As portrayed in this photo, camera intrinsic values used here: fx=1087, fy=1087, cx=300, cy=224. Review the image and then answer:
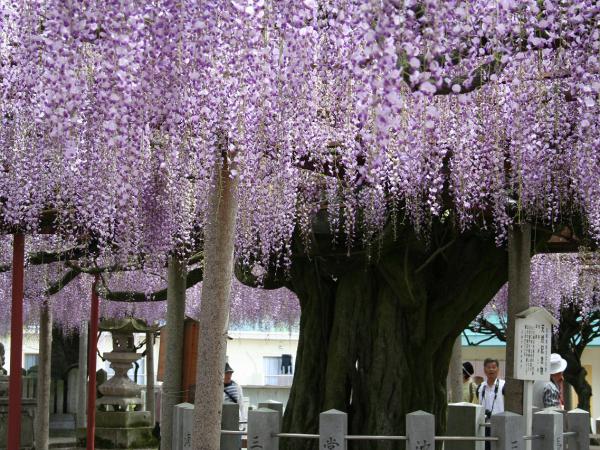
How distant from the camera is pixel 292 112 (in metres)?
5.58

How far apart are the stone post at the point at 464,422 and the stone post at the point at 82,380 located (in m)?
9.44

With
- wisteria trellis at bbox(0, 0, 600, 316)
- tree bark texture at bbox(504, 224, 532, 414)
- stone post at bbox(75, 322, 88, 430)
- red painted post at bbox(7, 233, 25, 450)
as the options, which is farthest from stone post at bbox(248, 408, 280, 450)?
stone post at bbox(75, 322, 88, 430)

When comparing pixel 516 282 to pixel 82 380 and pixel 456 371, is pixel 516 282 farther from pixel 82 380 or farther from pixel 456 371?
pixel 82 380

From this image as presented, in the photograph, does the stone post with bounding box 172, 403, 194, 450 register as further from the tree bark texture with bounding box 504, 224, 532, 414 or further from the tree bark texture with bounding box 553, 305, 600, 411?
the tree bark texture with bounding box 553, 305, 600, 411

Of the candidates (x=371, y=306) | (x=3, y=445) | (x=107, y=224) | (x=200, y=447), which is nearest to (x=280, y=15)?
(x=200, y=447)

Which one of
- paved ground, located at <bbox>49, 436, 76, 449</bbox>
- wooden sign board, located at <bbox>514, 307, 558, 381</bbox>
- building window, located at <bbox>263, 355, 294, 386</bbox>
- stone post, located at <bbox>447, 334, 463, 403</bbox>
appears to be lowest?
paved ground, located at <bbox>49, 436, 76, 449</bbox>

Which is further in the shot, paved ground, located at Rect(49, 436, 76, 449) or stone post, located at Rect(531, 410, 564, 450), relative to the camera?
paved ground, located at Rect(49, 436, 76, 449)

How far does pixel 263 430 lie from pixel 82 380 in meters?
11.0

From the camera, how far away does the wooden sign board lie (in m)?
7.46

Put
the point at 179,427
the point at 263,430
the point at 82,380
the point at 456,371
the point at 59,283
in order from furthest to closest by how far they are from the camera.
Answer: the point at 82,380
the point at 59,283
the point at 456,371
the point at 179,427
the point at 263,430

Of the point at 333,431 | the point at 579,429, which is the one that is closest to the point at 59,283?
the point at 579,429

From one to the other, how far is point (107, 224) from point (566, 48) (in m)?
4.31

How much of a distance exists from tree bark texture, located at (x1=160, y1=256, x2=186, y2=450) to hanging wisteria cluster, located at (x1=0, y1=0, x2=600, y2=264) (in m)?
0.69

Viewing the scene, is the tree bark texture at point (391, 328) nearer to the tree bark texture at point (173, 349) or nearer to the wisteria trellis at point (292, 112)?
the wisteria trellis at point (292, 112)
